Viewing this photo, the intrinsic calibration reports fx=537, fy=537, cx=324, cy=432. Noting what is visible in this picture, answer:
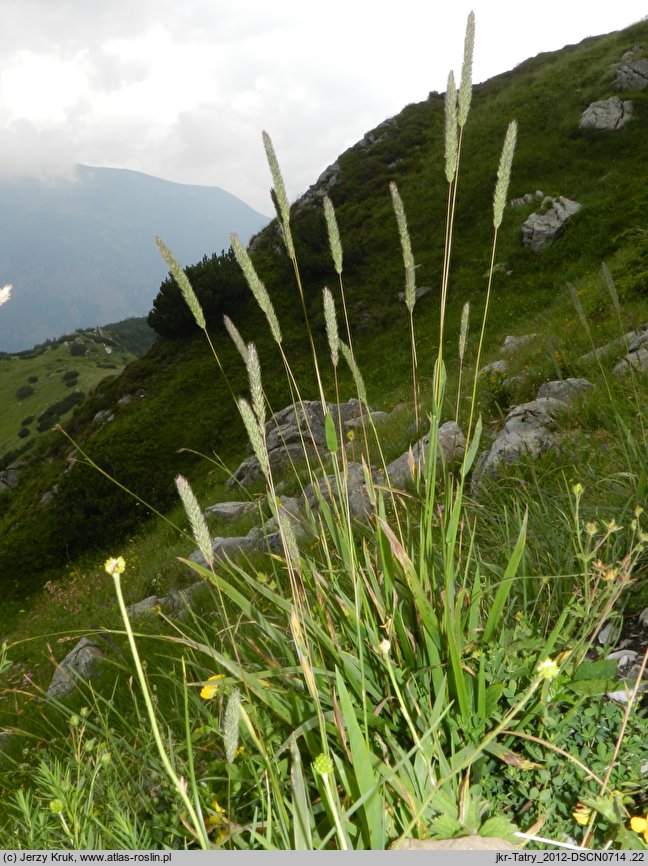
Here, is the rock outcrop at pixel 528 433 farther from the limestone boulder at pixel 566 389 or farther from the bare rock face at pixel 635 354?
the bare rock face at pixel 635 354

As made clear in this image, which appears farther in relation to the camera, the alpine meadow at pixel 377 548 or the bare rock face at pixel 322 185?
the bare rock face at pixel 322 185

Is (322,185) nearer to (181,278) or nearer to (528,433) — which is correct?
(528,433)

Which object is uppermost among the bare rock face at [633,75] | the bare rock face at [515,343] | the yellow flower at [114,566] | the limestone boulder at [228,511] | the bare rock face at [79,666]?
the bare rock face at [633,75]

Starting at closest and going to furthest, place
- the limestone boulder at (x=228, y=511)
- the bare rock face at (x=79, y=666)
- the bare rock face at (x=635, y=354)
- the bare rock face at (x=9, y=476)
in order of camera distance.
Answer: the bare rock face at (x=635, y=354), the bare rock face at (x=79, y=666), the limestone boulder at (x=228, y=511), the bare rock face at (x=9, y=476)

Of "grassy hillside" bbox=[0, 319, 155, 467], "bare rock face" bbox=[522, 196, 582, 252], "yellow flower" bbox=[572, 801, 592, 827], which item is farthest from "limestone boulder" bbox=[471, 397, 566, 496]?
"grassy hillside" bbox=[0, 319, 155, 467]

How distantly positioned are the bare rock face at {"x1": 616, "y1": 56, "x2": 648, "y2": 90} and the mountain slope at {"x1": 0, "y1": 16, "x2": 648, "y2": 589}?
614 millimetres

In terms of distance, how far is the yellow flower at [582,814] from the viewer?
1.57 m

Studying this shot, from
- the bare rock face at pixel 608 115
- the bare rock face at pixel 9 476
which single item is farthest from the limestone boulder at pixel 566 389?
the bare rock face at pixel 9 476

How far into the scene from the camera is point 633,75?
27.5 metres

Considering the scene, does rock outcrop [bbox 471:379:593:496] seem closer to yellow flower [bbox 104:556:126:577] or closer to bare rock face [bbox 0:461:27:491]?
yellow flower [bbox 104:556:126:577]

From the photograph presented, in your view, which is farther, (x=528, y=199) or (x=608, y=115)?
(x=608, y=115)

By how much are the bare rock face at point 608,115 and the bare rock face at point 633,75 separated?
190cm

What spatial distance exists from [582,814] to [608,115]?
32.3 meters

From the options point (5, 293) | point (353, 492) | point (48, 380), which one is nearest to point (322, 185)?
point (353, 492)
